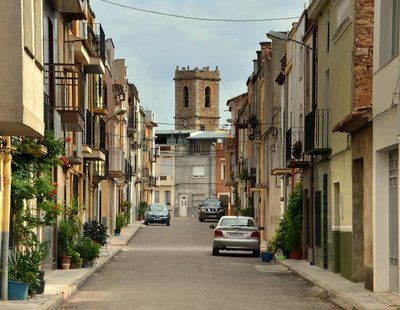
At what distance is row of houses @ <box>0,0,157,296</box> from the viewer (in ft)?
54.1

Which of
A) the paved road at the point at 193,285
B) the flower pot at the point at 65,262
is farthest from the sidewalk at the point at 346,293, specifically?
the flower pot at the point at 65,262

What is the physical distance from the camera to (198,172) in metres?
119

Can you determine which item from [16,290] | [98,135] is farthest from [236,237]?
[16,290]

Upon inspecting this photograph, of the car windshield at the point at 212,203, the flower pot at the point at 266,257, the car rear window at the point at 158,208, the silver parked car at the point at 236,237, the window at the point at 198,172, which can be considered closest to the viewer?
the flower pot at the point at 266,257

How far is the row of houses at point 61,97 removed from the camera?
16.5 metres

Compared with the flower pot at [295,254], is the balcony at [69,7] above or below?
above

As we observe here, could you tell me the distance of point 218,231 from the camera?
4050 cm

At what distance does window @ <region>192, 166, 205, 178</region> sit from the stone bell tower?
39296mm

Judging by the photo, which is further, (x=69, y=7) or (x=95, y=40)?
(x=95, y=40)

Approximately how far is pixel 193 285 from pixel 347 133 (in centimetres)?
522

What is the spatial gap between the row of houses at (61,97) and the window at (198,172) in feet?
163

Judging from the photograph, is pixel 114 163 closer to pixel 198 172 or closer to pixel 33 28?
pixel 33 28

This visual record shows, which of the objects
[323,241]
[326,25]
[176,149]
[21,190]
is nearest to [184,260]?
[323,241]

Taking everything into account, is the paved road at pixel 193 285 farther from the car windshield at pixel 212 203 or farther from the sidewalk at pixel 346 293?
the car windshield at pixel 212 203
